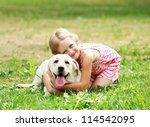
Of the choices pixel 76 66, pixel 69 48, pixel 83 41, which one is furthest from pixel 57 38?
pixel 83 41

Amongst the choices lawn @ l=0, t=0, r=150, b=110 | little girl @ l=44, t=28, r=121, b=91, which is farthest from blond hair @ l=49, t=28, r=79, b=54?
lawn @ l=0, t=0, r=150, b=110

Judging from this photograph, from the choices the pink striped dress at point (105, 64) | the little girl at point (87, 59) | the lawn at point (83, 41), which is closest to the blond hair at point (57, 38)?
the little girl at point (87, 59)

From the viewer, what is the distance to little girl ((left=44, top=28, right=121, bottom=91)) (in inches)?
304

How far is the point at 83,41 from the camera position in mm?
15852

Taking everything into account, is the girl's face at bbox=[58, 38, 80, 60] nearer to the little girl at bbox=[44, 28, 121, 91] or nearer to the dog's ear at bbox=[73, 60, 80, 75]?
the little girl at bbox=[44, 28, 121, 91]

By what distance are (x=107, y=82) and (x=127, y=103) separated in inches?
49.7

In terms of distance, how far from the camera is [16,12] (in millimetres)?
26516

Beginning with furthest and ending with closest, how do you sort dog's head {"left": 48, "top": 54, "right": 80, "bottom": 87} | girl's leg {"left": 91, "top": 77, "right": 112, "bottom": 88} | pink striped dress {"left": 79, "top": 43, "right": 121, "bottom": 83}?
pink striped dress {"left": 79, "top": 43, "right": 121, "bottom": 83}
girl's leg {"left": 91, "top": 77, "right": 112, "bottom": 88}
dog's head {"left": 48, "top": 54, "right": 80, "bottom": 87}

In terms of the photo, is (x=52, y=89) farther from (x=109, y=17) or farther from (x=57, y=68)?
(x=109, y=17)

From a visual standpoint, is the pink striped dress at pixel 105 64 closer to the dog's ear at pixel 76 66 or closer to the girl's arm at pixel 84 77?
the girl's arm at pixel 84 77

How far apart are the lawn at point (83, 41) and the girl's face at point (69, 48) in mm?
476

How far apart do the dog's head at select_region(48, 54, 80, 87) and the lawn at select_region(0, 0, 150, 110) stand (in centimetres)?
18

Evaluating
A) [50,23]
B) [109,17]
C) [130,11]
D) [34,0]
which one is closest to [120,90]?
[50,23]

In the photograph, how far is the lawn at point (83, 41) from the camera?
7.12m
